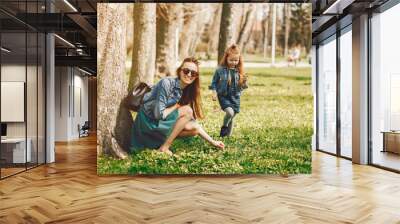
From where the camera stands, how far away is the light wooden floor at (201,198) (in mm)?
4086

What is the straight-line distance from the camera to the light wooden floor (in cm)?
409

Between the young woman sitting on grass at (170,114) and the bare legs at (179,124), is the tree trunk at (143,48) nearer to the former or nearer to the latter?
the young woman sitting on grass at (170,114)

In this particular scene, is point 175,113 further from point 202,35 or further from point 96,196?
point 96,196

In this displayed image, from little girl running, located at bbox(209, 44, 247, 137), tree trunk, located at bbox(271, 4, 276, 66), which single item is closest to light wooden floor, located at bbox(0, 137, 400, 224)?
little girl running, located at bbox(209, 44, 247, 137)

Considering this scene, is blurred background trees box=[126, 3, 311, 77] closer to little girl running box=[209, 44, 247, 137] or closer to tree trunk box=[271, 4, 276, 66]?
tree trunk box=[271, 4, 276, 66]

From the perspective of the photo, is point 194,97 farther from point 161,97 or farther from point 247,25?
point 247,25

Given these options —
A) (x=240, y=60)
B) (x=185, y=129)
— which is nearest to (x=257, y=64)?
(x=240, y=60)

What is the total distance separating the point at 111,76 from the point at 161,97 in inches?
34.2

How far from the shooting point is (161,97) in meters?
6.57

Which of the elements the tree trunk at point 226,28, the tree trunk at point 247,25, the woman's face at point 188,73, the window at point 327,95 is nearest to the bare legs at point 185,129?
the woman's face at point 188,73

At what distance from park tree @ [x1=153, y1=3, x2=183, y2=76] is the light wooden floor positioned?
5.94ft

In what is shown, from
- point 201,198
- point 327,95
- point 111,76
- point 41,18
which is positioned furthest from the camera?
point 327,95

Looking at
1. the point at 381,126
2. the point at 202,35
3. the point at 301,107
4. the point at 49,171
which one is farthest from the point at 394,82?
the point at 49,171

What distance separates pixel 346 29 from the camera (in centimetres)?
913
